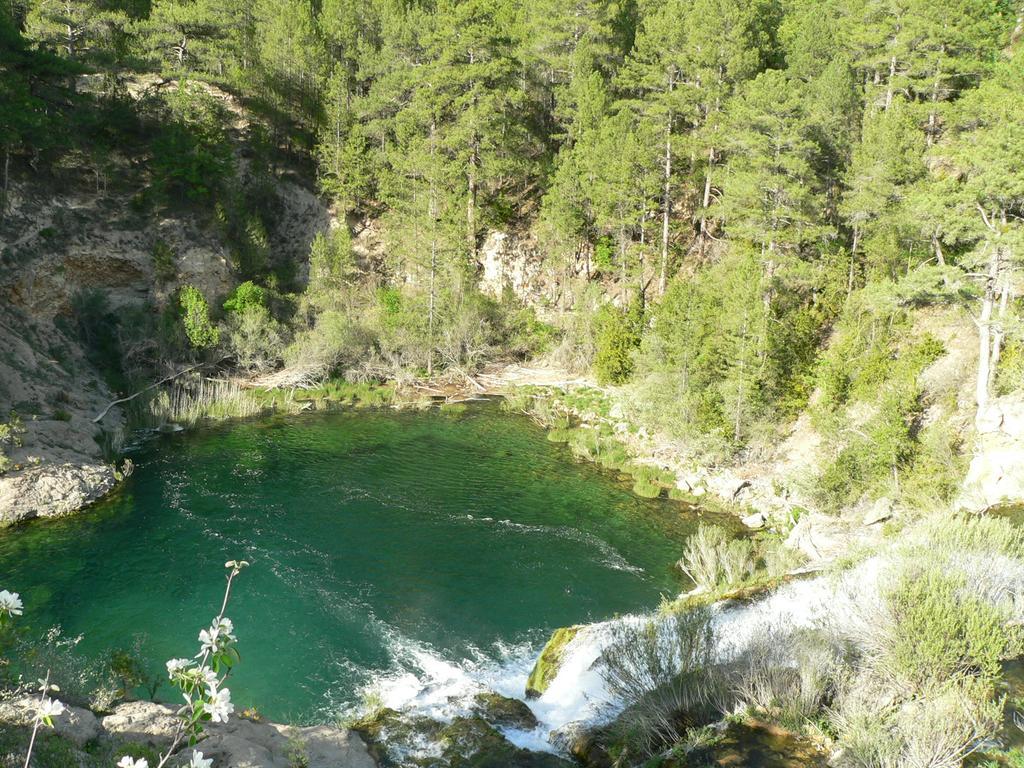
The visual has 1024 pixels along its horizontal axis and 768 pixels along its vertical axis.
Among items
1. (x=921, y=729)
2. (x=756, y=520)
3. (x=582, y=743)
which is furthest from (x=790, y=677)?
(x=756, y=520)

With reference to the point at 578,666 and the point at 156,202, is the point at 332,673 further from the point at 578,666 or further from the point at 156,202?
the point at 156,202

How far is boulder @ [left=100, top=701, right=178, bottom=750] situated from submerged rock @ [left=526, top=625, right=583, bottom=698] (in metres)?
6.59

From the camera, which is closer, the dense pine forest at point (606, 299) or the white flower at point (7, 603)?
the white flower at point (7, 603)

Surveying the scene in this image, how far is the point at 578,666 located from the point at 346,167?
41.0 metres

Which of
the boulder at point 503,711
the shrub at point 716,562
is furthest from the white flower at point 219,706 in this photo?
the shrub at point 716,562

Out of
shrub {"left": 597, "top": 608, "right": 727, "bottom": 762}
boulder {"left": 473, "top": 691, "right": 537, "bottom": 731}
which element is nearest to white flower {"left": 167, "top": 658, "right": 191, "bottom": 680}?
shrub {"left": 597, "top": 608, "right": 727, "bottom": 762}

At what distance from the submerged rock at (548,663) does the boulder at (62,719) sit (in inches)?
Answer: 298

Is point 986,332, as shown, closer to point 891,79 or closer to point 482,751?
point 482,751

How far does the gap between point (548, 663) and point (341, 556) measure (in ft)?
25.5

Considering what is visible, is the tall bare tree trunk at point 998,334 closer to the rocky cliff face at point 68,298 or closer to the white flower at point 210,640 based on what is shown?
the white flower at point 210,640

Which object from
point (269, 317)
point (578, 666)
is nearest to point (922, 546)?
point (578, 666)

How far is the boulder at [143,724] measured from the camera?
8.84 m

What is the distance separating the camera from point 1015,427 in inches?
766

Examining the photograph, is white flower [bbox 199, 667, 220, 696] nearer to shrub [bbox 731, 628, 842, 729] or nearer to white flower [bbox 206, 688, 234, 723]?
white flower [bbox 206, 688, 234, 723]
